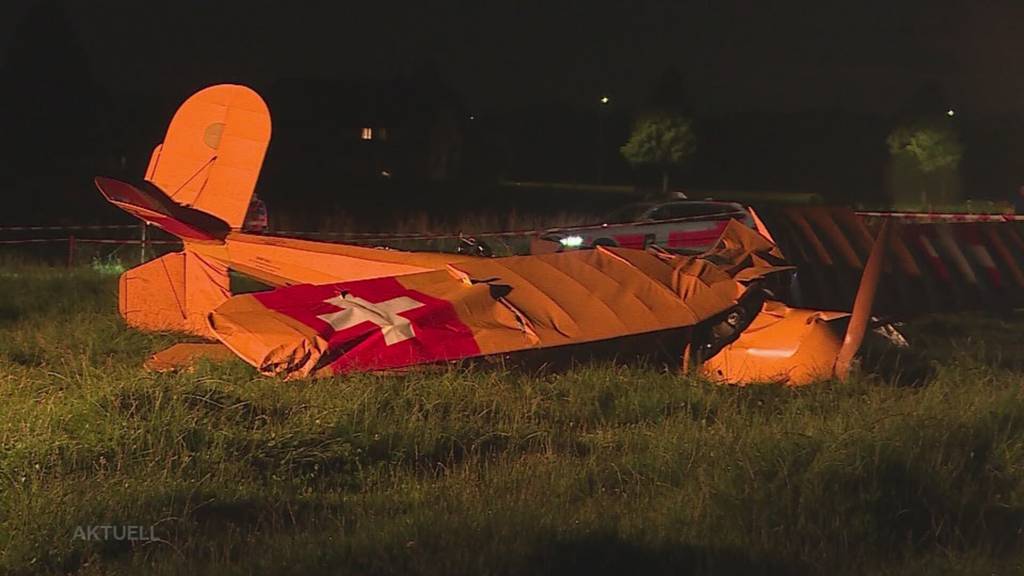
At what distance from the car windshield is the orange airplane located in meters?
9.65

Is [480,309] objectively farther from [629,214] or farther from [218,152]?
[629,214]

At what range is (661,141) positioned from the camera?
169ft

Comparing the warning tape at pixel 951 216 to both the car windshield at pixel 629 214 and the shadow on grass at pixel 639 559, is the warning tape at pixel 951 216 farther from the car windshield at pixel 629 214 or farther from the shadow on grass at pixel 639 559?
the shadow on grass at pixel 639 559

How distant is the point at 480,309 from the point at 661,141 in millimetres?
44894

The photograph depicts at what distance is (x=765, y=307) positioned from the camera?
8656 millimetres

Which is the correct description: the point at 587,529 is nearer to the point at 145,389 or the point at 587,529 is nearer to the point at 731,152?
the point at 145,389

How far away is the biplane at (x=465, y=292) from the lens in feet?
24.4

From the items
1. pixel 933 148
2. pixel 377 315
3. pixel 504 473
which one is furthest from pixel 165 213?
pixel 933 148

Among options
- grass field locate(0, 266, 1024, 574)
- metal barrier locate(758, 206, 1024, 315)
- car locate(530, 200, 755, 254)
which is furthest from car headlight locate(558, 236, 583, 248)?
grass field locate(0, 266, 1024, 574)

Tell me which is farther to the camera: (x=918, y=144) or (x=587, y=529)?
(x=918, y=144)

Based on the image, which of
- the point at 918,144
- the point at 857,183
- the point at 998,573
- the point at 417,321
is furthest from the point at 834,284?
the point at 857,183

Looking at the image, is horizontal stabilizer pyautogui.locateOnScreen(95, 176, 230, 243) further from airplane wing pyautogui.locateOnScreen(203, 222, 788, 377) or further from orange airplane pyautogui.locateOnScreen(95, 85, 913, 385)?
airplane wing pyautogui.locateOnScreen(203, 222, 788, 377)

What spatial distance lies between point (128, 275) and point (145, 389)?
403 cm

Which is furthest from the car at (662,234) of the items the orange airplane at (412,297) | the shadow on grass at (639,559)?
the shadow on grass at (639,559)
